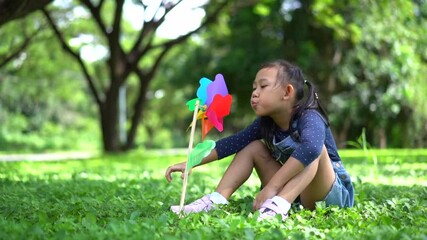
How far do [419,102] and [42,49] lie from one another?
37.4 ft

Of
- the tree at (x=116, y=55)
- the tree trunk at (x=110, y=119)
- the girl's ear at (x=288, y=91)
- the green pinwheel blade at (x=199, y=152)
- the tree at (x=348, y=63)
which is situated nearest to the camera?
the green pinwheel blade at (x=199, y=152)

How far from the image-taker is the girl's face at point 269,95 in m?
3.11

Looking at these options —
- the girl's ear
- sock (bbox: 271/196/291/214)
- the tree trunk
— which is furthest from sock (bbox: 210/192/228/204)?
the tree trunk

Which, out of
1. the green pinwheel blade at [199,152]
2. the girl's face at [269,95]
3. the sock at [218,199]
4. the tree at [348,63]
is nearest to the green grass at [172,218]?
the sock at [218,199]

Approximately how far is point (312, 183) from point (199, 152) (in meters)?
0.62

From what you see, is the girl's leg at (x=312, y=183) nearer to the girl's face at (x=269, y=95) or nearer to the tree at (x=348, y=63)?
the girl's face at (x=269, y=95)

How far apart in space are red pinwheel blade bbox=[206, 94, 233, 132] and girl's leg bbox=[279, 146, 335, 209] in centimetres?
50

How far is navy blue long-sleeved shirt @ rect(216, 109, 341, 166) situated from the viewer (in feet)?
9.51

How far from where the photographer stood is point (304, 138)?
2.94m

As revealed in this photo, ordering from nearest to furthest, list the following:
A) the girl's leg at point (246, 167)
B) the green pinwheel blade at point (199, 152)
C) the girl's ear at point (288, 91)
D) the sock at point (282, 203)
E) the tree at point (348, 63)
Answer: the sock at point (282, 203), the green pinwheel blade at point (199, 152), the girl's ear at point (288, 91), the girl's leg at point (246, 167), the tree at point (348, 63)

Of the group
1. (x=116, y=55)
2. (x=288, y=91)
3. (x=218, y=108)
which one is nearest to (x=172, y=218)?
(x=218, y=108)

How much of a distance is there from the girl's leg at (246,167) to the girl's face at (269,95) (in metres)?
0.24

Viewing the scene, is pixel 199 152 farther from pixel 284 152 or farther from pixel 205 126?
pixel 284 152

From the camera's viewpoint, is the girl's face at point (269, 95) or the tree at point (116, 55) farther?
the tree at point (116, 55)
